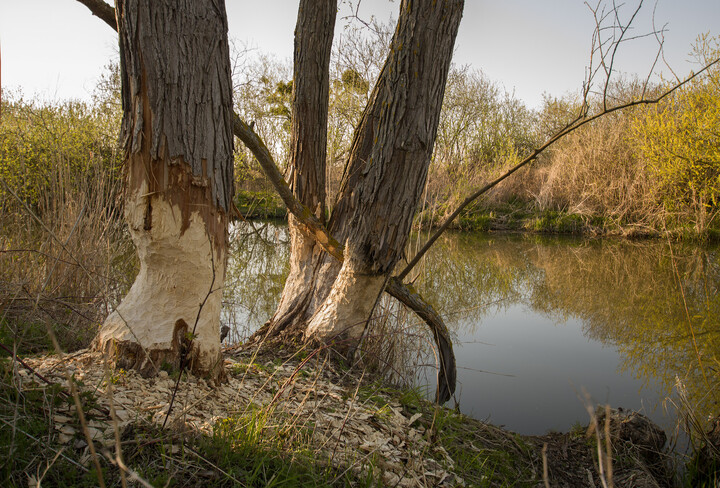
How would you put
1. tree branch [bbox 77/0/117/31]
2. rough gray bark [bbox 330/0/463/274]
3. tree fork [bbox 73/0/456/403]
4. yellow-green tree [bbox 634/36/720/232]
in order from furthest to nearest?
1. yellow-green tree [bbox 634/36/720/232]
2. tree fork [bbox 73/0/456/403]
3. rough gray bark [bbox 330/0/463/274]
4. tree branch [bbox 77/0/117/31]

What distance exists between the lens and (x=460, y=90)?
1689 centimetres

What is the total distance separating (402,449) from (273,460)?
71cm

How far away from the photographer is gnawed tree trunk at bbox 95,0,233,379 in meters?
1.83

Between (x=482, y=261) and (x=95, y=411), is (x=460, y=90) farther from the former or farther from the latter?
(x=95, y=411)

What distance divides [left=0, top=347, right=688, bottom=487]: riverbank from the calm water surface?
0.71 m

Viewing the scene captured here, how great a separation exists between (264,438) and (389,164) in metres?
1.63

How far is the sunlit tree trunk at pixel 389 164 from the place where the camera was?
8.48ft

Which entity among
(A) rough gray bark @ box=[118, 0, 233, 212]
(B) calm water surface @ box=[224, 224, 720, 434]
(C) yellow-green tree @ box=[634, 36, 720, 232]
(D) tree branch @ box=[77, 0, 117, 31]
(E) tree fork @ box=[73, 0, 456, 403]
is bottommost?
(B) calm water surface @ box=[224, 224, 720, 434]

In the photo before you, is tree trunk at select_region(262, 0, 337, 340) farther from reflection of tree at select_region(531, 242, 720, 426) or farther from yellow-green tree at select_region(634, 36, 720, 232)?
yellow-green tree at select_region(634, 36, 720, 232)

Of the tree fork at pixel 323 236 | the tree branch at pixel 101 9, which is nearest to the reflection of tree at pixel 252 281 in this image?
the tree fork at pixel 323 236

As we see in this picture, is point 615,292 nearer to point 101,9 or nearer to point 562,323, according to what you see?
point 562,323

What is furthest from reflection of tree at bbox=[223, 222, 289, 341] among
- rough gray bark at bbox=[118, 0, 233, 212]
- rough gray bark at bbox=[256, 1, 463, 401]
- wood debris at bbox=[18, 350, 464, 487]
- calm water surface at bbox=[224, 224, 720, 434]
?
rough gray bark at bbox=[118, 0, 233, 212]

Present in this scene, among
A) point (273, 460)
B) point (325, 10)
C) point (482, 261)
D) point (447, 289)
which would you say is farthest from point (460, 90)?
point (273, 460)

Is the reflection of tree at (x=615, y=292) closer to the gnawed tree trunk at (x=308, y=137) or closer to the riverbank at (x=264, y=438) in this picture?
the riverbank at (x=264, y=438)
